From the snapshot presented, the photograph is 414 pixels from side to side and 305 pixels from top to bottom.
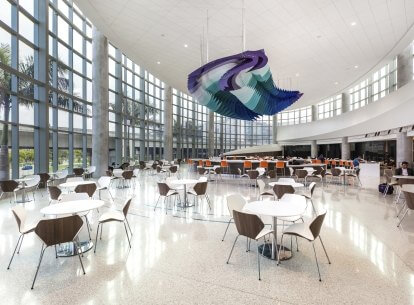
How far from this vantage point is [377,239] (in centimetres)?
426

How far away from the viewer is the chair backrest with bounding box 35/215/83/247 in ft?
9.75

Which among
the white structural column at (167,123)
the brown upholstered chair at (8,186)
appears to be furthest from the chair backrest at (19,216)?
the white structural column at (167,123)

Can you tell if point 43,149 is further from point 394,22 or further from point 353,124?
point 353,124

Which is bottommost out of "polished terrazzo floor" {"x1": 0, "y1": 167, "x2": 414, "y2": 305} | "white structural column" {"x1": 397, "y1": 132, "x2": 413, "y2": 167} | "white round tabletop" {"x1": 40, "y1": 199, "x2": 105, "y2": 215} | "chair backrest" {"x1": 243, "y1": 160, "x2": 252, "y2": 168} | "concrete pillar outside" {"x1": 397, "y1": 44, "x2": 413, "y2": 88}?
"polished terrazzo floor" {"x1": 0, "y1": 167, "x2": 414, "y2": 305}

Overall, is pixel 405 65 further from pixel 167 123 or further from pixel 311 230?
pixel 167 123

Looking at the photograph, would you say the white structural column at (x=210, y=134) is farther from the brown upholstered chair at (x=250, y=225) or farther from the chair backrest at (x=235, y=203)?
the brown upholstered chair at (x=250, y=225)

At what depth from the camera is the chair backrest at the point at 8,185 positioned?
22.1 ft

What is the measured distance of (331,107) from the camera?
27.5 m

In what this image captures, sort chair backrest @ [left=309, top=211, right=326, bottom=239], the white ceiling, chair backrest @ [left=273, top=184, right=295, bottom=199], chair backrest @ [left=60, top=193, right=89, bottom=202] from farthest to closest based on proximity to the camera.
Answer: the white ceiling → chair backrest @ [left=273, top=184, right=295, bottom=199] → chair backrest @ [left=60, top=193, right=89, bottom=202] → chair backrest @ [left=309, top=211, right=326, bottom=239]

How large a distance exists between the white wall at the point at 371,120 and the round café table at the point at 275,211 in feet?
30.2

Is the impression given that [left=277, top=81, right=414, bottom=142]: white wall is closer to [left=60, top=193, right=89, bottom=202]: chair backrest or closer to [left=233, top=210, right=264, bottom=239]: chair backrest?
[left=233, top=210, right=264, bottom=239]: chair backrest

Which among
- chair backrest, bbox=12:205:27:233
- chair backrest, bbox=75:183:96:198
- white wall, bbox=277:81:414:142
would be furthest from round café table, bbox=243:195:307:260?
white wall, bbox=277:81:414:142

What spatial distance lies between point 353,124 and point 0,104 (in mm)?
19704

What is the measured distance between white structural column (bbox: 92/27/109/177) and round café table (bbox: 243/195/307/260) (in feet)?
35.0
